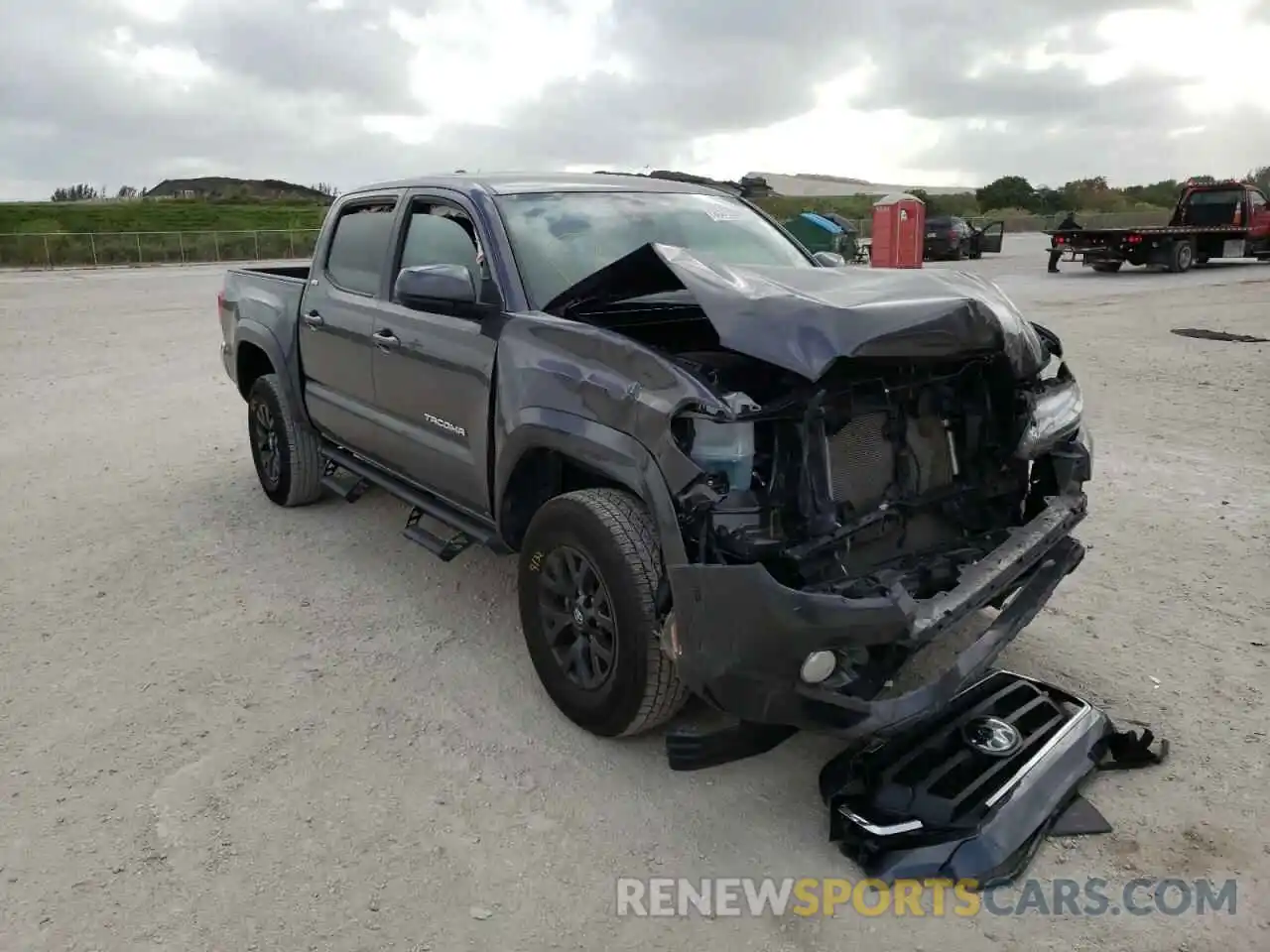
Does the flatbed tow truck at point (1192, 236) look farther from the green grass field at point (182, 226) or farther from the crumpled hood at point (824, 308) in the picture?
the crumpled hood at point (824, 308)

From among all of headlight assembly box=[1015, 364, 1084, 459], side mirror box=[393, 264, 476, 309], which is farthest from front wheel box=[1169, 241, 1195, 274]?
side mirror box=[393, 264, 476, 309]

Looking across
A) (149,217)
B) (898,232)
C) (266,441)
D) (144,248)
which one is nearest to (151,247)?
(144,248)

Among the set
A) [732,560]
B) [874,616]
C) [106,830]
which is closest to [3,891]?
[106,830]

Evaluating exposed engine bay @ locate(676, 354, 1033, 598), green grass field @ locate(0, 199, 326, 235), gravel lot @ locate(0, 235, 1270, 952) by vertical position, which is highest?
green grass field @ locate(0, 199, 326, 235)

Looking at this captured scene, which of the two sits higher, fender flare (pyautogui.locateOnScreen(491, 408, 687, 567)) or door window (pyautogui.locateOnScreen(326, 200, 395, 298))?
door window (pyautogui.locateOnScreen(326, 200, 395, 298))

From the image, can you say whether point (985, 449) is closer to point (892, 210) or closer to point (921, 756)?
point (921, 756)

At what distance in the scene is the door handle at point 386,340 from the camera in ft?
15.0

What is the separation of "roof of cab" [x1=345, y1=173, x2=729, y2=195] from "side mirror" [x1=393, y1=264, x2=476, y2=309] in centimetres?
65

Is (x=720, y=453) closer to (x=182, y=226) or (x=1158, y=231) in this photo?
(x=1158, y=231)

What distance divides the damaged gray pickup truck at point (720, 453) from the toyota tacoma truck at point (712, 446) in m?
0.01

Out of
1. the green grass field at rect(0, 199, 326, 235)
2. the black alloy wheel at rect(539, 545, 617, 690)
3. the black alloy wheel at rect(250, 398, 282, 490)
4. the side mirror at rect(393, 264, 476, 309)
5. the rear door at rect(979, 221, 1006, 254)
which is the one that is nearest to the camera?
the black alloy wheel at rect(539, 545, 617, 690)

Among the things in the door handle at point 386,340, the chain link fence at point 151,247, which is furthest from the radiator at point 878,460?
the chain link fence at point 151,247

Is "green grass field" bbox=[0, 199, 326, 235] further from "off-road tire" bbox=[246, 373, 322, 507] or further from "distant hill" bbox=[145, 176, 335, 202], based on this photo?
"off-road tire" bbox=[246, 373, 322, 507]

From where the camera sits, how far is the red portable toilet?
23.2 metres
